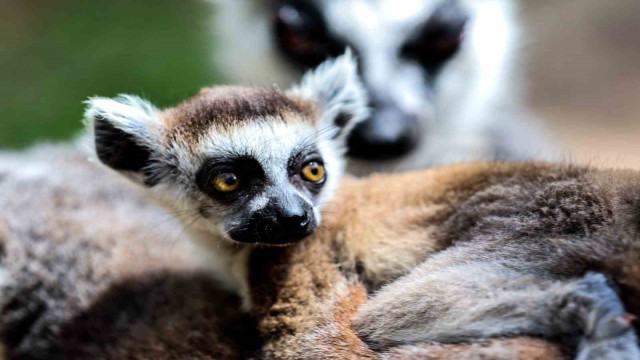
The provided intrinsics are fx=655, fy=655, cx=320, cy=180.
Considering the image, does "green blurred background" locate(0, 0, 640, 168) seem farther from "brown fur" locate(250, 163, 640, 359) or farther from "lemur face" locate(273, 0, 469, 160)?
"brown fur" locate(250, 163, 640, 359)

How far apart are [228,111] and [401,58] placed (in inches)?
40.1

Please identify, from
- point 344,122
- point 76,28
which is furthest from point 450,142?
point 76,28

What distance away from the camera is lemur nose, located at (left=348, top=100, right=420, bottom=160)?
2291mm

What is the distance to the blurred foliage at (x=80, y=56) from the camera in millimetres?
4012

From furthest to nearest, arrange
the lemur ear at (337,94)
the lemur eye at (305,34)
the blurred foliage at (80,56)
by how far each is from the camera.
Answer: the blurred foliage at (80,56)
the lemur eye at (305,34)
the lemur ear at (337,94)

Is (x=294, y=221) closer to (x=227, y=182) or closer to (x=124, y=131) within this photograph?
(x=227, y=182)

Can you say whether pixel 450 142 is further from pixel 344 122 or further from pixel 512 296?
pixel 512 296

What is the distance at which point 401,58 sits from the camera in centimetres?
248

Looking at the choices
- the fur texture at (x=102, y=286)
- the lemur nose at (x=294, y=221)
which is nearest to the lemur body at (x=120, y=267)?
the fur texture at (x=102, y=286)

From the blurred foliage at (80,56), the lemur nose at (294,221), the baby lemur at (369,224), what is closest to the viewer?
the baby lemur at (369,224)

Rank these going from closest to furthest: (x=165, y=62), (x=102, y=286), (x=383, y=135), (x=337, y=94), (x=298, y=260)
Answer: (x=298, y=260) → (x=337, y=94) → (x=102, y=286) → (x=383, y=135) → (x=165, y=62)

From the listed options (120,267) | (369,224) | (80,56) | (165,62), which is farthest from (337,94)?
(80,56)

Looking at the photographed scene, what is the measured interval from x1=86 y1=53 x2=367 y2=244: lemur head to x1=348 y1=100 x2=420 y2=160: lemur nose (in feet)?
1.33

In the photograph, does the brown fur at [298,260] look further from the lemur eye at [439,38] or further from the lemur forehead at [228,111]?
the lemur eye at [439,38]
